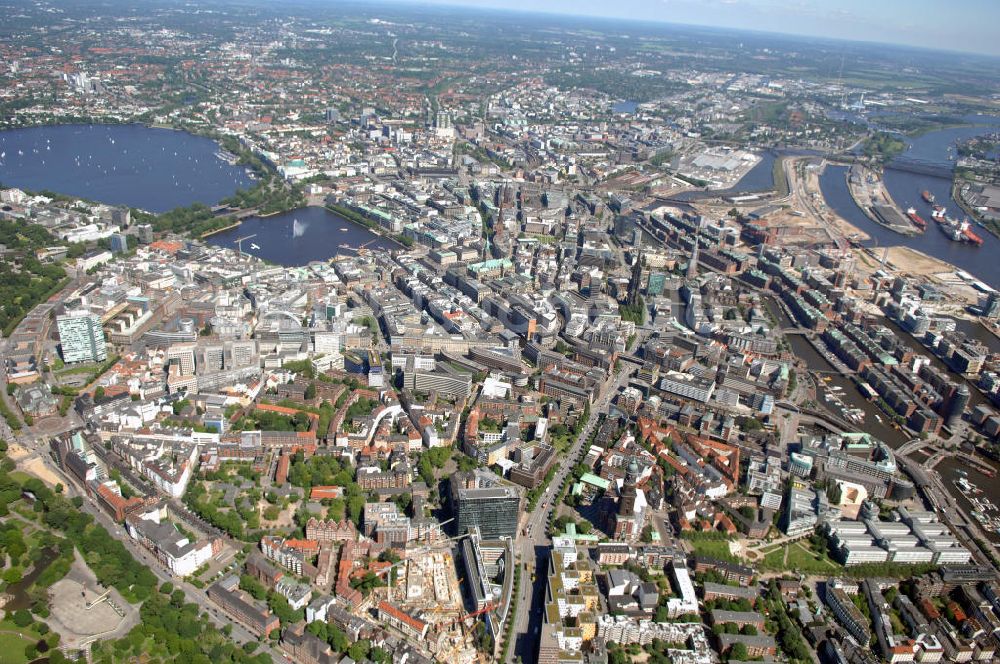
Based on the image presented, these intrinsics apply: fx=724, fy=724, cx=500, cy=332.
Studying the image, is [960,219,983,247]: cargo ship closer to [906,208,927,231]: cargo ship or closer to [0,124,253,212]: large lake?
[906,208,927,231]: cargo ship

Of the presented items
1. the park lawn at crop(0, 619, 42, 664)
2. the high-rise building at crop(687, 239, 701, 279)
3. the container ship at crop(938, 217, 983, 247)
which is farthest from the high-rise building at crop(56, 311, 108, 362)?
the container ship at crop(938, 217, 983, 247)

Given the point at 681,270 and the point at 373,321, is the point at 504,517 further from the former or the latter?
the point at 681,270

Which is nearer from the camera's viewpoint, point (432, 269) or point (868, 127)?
point (432, 269)

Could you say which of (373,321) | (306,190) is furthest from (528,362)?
(306,190)

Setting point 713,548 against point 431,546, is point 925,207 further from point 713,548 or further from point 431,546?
point 431,546

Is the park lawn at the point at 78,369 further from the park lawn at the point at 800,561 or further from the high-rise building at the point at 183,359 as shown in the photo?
the park lawn at the point at 800,561

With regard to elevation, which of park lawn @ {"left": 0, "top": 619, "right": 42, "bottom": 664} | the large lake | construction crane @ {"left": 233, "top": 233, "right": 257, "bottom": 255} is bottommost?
the large lake
